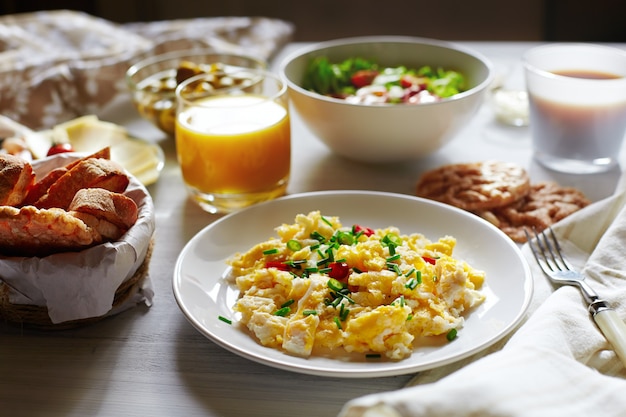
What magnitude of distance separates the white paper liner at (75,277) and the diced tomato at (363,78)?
3.36 ft

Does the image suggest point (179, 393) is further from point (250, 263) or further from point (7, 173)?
point (7, 173)

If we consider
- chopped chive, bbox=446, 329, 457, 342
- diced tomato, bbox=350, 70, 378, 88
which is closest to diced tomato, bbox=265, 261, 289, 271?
chopped chive, bbox=446, 329, 457, 342

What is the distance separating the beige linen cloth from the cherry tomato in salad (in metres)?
1.10

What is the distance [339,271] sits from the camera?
1360 millimetres

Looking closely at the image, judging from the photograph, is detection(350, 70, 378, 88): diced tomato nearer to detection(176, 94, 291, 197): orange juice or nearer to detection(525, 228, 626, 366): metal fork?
detection(176, 94, 291, 197): orange juice

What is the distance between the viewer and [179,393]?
1223mm

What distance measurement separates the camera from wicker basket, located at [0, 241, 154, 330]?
1.32 m

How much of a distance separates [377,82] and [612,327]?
1.09 metres

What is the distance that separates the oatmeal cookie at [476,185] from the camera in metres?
1.75

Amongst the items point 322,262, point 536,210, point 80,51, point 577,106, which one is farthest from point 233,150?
point 80,51

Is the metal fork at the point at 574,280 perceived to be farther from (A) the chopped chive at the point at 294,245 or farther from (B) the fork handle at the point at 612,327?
(A) the chopped chive at the point at 294,245

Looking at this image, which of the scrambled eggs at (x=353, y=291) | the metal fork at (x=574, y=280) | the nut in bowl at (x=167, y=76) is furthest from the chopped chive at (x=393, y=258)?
the nut in bowl at (x=167, y=76)

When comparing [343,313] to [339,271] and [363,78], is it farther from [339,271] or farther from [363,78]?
[363,78]

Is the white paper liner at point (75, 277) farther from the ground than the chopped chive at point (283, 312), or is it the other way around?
the white paper liner at point (75, 277)
